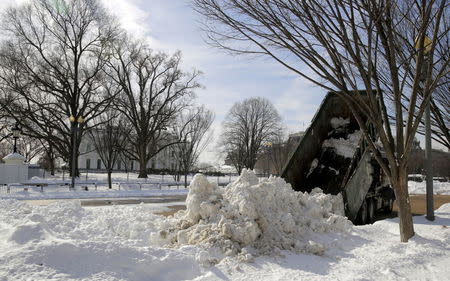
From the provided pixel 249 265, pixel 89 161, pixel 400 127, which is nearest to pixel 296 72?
pixel 400 127

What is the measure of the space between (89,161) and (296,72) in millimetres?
83139

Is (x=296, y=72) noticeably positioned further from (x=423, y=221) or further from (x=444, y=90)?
(x=444, y=90)

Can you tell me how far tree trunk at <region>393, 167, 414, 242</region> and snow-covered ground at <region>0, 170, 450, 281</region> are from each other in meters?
0.19

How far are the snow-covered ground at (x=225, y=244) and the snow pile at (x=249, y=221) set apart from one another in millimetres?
17

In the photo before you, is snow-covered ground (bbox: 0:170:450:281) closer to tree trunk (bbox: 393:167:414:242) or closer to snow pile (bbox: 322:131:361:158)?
tree trunk (bbox: 393:167:414:242)

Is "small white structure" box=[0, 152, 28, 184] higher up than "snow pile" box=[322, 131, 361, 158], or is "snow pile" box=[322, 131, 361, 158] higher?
"snow pile" box=[322, 131, 361, 158]

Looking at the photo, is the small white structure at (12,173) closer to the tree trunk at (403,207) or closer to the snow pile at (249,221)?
the snow pile at (249,221)

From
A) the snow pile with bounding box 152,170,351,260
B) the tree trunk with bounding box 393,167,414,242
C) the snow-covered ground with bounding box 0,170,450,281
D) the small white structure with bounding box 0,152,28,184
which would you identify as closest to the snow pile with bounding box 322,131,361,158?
the snow-covered ground with bounding box 0,170,450,281

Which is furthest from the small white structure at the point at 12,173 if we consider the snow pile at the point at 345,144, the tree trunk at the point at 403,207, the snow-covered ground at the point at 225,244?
the tree trunk at the point at 403,207

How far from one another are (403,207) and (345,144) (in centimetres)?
492

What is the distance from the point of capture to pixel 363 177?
9312 mm

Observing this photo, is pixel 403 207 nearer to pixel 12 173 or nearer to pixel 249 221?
pixel 249 221

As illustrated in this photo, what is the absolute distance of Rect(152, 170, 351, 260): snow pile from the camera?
6.07 meters

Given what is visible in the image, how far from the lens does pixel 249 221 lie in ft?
20.5
